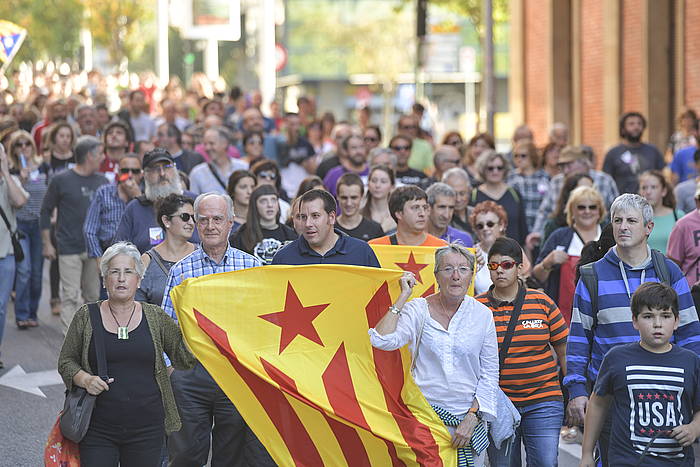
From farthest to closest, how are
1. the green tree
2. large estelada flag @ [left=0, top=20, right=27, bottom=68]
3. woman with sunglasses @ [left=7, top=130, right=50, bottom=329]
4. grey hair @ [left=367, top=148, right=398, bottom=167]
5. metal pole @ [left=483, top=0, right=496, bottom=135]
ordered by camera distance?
the green tree < metal pole @ [left=483, top=0, right=496, bottom=135] < large estelada flag @ [left=0, top=20, right=27, bottom=68] < woman with sunglasses @ [left=7, top=130, right=50, bottom=329] < grey hair @ [left=367, top=148, right=398, bottom=167]

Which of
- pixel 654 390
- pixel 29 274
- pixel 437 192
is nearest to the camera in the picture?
pixel 654 390

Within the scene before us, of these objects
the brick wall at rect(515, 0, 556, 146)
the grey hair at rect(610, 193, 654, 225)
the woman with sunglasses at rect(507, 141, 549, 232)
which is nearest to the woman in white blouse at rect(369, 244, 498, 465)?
the grey hair at rect(610, 193, 654, 225)

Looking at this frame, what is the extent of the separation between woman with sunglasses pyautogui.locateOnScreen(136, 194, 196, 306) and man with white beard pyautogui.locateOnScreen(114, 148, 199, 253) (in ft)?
5.07

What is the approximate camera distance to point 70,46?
75250mm

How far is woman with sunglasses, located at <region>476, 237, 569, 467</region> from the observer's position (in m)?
7.73

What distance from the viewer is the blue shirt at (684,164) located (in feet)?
52.9

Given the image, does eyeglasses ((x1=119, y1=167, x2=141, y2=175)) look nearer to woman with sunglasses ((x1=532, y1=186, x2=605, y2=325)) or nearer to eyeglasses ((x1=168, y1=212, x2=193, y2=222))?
eyeglasses ((x1=168, y1=212, x2=193, y2=222))

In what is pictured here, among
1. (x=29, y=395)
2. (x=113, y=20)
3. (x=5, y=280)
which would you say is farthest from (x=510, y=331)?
(x=113, y=20)

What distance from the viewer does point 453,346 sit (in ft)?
23.5

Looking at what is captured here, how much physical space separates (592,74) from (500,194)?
47.2 ft

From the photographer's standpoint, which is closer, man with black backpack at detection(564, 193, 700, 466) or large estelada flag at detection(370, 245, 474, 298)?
man with black backpack at detection(564, 193, 700, 466)

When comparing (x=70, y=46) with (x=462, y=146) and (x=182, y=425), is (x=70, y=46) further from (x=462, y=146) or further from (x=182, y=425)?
(x=182, y=425)

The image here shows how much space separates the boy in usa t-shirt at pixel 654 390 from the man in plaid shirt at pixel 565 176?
6.53m

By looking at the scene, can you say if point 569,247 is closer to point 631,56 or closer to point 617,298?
point 617,298
